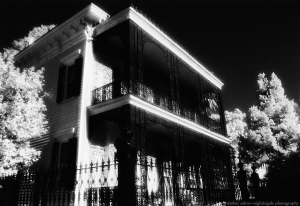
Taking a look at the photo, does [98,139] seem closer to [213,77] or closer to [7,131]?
[7,131]

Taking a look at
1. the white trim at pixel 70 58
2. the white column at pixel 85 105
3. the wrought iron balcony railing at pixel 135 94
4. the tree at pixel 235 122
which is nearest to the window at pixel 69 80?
the white trim at pixel 70 58

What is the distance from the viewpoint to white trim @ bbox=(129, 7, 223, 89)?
1149 cm

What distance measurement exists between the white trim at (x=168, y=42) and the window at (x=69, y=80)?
3.35 m

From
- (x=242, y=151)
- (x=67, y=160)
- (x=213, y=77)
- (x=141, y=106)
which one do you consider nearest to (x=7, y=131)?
(x=67, y=160)

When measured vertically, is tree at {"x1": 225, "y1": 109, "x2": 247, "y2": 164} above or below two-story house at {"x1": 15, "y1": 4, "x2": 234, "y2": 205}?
above

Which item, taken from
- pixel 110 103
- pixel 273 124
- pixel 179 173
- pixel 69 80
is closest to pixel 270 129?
pixel 273 124

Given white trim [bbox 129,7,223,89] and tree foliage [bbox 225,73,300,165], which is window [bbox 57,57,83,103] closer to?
white trim [bbox 129,7,223,89]

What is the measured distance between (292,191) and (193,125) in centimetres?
610

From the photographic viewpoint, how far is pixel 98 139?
37.2 ft

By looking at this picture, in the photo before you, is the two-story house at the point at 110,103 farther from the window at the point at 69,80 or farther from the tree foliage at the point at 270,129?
the tree foliage at the point at 270,129

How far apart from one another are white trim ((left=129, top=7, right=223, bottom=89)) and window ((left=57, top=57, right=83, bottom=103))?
3350 mm

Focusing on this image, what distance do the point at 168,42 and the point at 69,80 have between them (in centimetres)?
576

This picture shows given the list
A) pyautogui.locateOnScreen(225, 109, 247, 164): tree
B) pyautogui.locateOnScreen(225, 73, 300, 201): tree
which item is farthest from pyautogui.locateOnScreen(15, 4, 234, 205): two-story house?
pyautogui.locateOnScreen(225, 109, 247, 164): tree

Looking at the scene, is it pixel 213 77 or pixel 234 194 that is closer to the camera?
pixel 234 194
